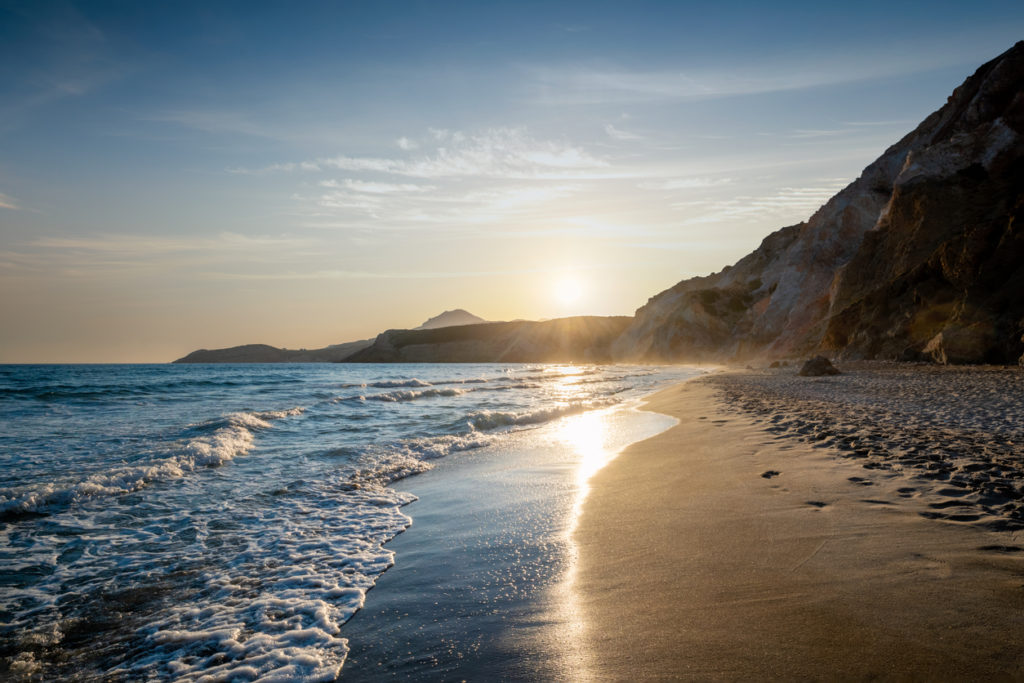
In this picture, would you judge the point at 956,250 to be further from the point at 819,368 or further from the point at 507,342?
the point at 507,342

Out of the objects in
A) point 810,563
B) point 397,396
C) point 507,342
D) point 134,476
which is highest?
point 507,342

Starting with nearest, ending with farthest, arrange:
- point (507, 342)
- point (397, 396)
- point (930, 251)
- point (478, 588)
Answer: point (478, 588) < point (397, 396) < point (930, 251) < point (507, 342)

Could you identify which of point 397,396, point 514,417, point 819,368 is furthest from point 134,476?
point 819,368

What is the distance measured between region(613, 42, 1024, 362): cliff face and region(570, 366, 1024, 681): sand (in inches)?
572

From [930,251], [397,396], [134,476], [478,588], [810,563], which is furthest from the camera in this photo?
[930,251]

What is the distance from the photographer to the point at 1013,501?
424 cm

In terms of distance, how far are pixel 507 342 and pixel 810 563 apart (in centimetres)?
12852

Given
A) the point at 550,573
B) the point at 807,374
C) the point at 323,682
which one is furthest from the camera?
the point at 807,374

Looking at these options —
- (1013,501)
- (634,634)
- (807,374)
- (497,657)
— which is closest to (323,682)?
(497,657)

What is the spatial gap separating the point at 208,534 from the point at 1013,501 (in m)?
7.52

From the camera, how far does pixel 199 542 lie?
535 cm

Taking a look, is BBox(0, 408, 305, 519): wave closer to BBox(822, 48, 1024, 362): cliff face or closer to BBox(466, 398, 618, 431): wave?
BBox(466, 398, 618, 431): wave

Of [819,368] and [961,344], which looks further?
[819,368]

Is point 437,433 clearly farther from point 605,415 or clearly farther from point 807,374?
point 807,374
